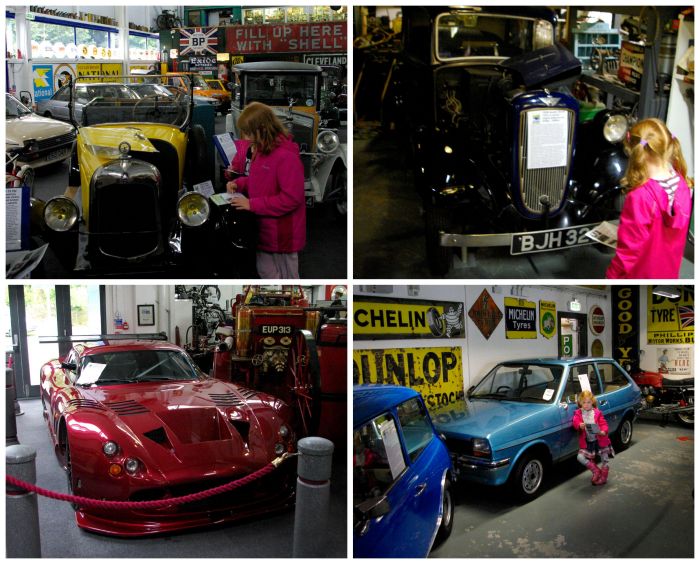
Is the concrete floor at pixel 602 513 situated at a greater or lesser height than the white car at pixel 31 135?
lesser

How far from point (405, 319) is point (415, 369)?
0.21m

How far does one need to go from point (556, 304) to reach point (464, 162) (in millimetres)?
1257

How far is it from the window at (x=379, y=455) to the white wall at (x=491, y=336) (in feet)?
1.07

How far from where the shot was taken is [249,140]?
2.65 m

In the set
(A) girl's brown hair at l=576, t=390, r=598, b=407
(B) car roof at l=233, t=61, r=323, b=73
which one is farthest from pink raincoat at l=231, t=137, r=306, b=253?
(A) girl's brown hair at l=576, t=390, r=598, b=407

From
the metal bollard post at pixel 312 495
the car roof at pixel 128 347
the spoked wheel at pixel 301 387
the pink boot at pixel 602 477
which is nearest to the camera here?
the metal bollard post at pixel 312 495

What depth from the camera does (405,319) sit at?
2.59m

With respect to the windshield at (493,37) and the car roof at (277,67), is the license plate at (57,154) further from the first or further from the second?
the windshield at (493,37)

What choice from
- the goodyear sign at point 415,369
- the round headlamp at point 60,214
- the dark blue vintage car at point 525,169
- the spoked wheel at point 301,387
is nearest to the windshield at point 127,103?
the round headlamp at point 60,214

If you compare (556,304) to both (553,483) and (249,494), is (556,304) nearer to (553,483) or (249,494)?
(553,483)

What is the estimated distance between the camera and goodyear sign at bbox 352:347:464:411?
2.56m

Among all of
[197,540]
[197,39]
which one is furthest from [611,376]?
[197,39]

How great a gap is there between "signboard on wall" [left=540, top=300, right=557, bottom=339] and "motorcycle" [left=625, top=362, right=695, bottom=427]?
1.60 ft

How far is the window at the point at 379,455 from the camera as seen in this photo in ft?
8.02
